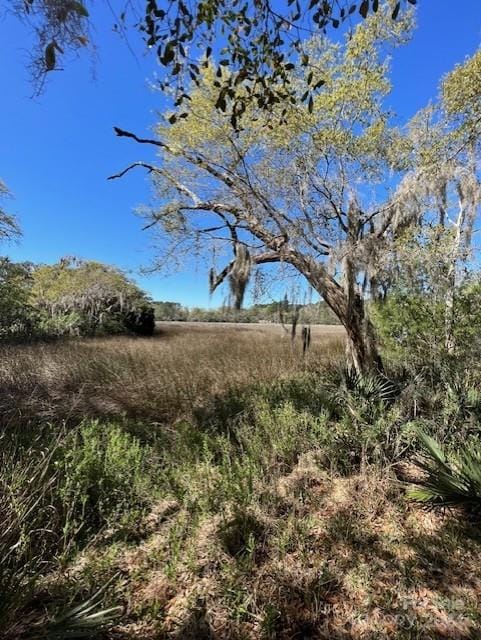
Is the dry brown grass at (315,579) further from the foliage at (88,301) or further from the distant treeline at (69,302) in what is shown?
the foliage at (88,301)

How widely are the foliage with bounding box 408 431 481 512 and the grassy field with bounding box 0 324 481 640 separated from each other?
232mm

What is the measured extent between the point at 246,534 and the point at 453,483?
5.85 feet

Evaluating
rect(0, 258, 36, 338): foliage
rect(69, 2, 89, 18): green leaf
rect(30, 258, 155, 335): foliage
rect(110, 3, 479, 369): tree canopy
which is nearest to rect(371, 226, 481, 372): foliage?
rect(110, 3, 479, 369): tree canopy

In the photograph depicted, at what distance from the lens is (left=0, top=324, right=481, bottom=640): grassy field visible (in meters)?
2.04

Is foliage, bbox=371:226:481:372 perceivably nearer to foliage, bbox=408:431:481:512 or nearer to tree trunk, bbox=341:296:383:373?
tree trunk, bbox=341:296:383:373

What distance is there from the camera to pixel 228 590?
2203mm

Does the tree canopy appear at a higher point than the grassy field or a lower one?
higher

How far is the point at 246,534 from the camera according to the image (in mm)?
2688

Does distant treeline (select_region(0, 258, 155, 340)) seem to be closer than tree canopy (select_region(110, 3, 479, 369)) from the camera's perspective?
No

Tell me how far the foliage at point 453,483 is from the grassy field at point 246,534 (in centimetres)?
23

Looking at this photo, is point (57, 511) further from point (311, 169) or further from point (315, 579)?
point (311, 169)

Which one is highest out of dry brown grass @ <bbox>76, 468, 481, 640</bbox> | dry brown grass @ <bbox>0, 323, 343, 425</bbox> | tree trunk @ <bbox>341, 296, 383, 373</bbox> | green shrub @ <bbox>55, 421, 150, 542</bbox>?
tree trunk @ <bbox>341, 296, 383, 373</bbox>

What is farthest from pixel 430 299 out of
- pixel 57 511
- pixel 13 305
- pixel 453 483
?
pixel 13 305

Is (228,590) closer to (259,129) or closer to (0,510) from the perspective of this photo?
(0,510)
